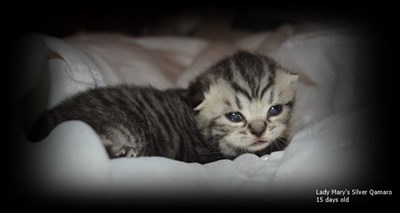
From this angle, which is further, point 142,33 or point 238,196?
point 142,33

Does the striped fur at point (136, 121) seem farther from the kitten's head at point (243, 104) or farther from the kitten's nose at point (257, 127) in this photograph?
the kitten's nose at point (257, 127)

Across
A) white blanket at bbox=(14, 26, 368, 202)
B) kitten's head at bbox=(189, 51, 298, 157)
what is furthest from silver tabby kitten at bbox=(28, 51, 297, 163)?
white blanket at bbox=(14, 26, 368, 202)

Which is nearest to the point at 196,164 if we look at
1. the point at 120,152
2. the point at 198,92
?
the point at 120,152

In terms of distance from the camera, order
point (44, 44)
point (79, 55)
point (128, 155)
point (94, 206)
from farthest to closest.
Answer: point (79, 55), point (44, 44), point (128, 155), point (94, 206)

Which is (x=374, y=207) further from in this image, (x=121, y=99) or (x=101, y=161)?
(x=121, y=99)

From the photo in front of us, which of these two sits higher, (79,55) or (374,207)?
(79,55)

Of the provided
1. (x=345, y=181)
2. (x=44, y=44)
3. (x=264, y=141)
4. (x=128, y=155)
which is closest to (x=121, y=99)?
(x=128, y=155)

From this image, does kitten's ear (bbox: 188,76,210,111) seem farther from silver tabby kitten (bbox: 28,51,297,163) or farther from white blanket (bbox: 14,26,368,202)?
white blanket (bbox: 14,26,368,202)

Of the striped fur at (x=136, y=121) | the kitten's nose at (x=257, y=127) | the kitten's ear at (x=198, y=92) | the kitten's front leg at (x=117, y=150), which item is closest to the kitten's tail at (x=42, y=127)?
the striped fur at (x=136, y=121)
